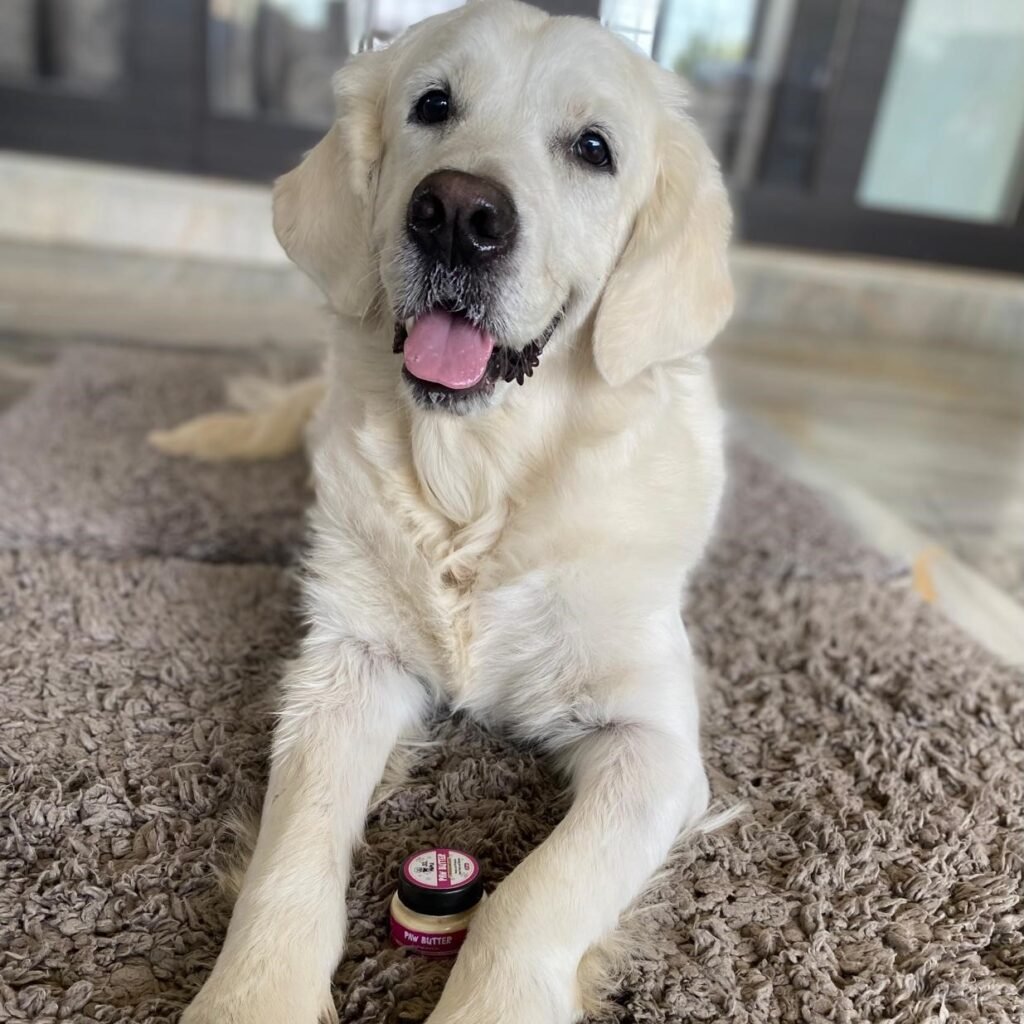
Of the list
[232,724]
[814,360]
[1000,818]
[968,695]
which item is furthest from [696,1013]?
[814,360]

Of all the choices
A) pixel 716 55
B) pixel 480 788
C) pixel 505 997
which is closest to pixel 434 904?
pixel 505 997

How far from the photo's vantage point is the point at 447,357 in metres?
1.22

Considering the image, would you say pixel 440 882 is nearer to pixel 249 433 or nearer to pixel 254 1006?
pixel 254 1006

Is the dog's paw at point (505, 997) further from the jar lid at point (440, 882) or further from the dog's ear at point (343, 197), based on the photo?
the dog's ear at point (343, 197)

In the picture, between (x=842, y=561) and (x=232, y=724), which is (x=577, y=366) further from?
(x=842, y=561)

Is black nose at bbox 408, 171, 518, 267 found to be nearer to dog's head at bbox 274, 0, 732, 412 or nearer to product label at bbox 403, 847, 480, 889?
dog's head at bbox 274, 0, 732, 412

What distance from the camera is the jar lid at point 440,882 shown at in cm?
103

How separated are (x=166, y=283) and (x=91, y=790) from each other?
10.1ft

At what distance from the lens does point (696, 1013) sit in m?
0.95

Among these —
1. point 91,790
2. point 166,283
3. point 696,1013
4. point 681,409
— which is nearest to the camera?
point 696,1013

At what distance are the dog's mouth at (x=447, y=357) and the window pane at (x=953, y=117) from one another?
4.10m

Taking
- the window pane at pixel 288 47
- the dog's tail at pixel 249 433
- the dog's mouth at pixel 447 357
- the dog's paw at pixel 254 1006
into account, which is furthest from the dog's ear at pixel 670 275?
the window pane at pixel 288 47

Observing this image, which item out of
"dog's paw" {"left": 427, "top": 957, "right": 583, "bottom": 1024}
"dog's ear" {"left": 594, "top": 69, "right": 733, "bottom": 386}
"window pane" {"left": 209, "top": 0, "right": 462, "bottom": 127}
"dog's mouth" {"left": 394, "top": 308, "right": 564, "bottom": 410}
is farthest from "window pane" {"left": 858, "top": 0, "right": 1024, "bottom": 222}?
"dog's paw" {"left": 427, "top": 957, "right": 583, "bottom": 1024}

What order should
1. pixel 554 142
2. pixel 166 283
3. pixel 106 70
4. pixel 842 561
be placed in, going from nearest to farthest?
pixel 554 142 < pixel 842 561 < pixel 166 283 < pixel 106 70
